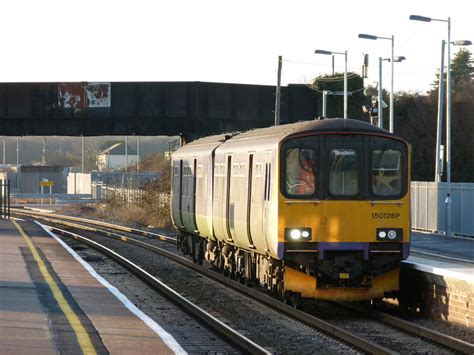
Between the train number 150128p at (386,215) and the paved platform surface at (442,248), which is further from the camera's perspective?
the paved platform surface at (442,248)

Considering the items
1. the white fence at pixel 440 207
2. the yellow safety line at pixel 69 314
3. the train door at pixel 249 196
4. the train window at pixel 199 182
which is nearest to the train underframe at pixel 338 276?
the train door at pixel 249 196

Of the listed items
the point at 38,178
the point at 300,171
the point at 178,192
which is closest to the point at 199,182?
the point at 178,192

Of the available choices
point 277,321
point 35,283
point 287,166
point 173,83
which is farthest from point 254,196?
point 173,83

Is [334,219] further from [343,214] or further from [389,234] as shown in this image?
[389,234]

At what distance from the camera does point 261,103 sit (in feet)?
156

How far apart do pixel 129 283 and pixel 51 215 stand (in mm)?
39839

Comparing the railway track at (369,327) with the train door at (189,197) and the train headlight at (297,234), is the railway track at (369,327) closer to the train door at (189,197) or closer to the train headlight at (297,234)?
the train headlight at (297,234)

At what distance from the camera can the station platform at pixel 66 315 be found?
1277cm

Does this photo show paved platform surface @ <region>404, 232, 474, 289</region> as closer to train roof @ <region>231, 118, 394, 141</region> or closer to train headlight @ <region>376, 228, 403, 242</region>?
train headlight @ <region>376, 228, 403, 242</region>

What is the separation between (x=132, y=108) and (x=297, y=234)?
3035cm

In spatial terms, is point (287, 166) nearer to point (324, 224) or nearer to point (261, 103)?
point (324, 224)

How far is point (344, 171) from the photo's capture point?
17.1m

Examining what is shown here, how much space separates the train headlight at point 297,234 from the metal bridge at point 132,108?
30.1 metres

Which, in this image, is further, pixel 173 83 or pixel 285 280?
pixel 173 83
